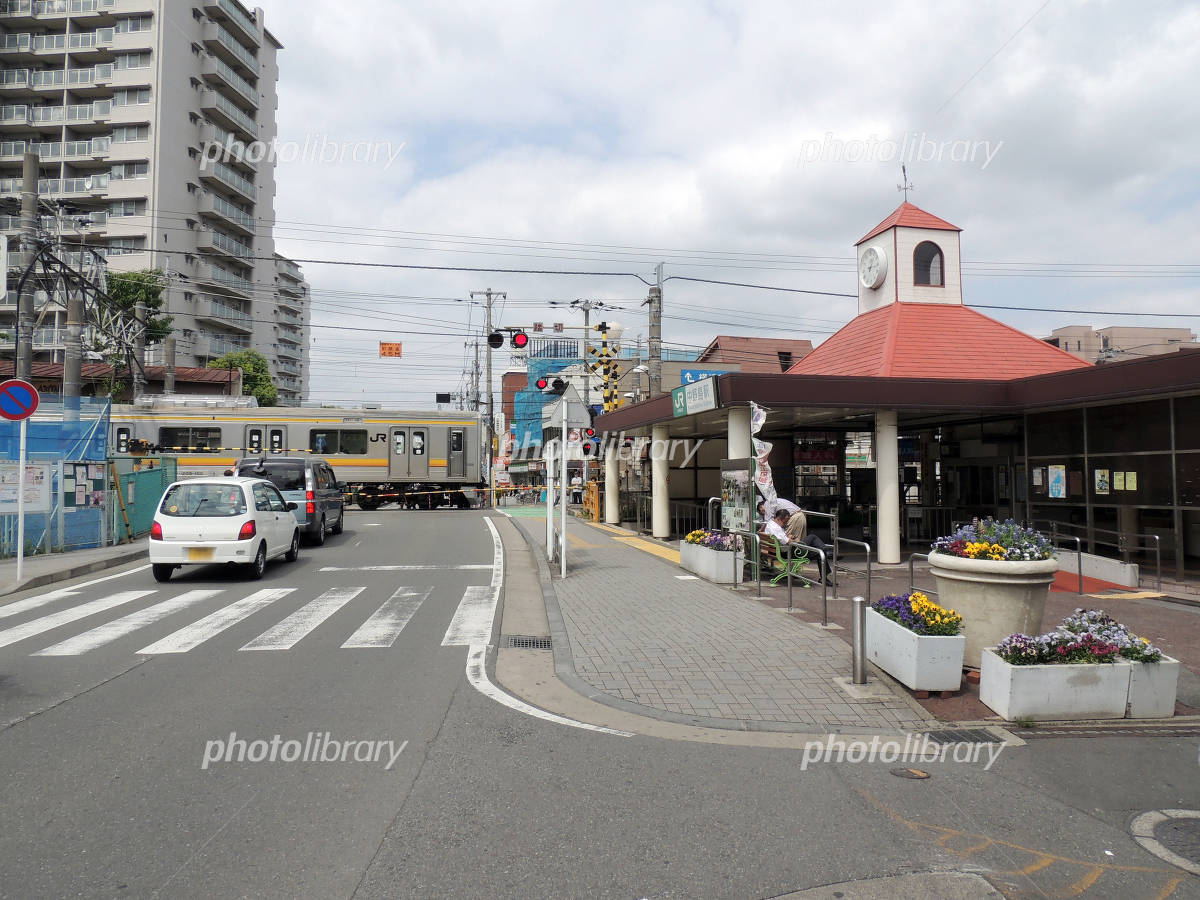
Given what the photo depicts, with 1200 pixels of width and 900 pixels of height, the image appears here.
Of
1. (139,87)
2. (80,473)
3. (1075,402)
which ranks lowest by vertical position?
(80,473)

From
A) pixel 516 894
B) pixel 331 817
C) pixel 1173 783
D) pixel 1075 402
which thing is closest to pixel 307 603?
pixel 331 817

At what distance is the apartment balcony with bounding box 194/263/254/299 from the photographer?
54.3 m

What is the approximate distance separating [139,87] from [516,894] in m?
62.4

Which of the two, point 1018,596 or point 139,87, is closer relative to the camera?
point 1018,596

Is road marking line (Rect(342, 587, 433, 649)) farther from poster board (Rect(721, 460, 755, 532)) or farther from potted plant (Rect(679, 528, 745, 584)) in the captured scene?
poster board (Rect(721, 460, 755, 532))

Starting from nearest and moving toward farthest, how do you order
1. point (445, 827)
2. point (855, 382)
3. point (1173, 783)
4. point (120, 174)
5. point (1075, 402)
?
point (445, 827) < point (1173, 783) < point (1075, 402) < point (855, 382) < point (120, 174)

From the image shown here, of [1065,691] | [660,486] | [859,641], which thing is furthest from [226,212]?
[1065,691]

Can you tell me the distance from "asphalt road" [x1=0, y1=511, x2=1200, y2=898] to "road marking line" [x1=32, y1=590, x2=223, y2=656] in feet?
2.87

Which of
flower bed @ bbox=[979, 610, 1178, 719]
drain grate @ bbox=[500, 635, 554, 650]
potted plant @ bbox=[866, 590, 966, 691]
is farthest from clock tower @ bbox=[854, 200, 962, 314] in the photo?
flower bed @ bbox=[979, 610, 1178, 719]

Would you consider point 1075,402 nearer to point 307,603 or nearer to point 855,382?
point 855,382

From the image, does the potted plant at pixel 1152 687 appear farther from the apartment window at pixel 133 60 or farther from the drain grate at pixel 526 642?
the apartment window at pixel 133 60

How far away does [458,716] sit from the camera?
229 inches

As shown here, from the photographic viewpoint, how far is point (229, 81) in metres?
57.3

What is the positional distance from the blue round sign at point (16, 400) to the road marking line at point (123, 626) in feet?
13.2
